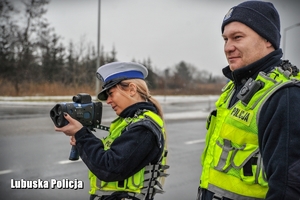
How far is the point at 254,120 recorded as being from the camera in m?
1.54

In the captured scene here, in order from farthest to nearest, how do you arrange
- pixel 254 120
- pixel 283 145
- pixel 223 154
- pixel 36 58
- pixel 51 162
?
pixel 36 58 < pixel 51 162 < pixel 223 154 < pixel 254 120 < pixel 283 145

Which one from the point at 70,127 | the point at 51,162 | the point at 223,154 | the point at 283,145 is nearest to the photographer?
the point at 283,145

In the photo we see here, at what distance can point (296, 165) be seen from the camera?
55.2 inches

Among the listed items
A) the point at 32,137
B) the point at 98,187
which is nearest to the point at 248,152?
the point at 98,187

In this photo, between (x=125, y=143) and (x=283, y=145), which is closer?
(x=283, y=145)

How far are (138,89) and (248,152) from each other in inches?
33.9

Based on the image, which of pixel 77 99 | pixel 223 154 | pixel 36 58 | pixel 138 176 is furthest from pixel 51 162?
pixel 36 58

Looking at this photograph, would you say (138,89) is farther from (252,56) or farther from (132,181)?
(252,56)

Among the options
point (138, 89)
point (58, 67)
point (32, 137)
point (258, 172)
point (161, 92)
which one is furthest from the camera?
point (161, 92)

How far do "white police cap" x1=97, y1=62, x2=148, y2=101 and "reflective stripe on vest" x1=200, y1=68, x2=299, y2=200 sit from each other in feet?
2.31

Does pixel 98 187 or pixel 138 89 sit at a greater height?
pixel 138 89

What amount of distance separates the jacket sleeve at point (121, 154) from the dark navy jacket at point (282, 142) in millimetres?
679

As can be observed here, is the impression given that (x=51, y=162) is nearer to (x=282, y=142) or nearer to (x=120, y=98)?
(x=120, y=98)

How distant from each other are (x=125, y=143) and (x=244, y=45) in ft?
2.59
